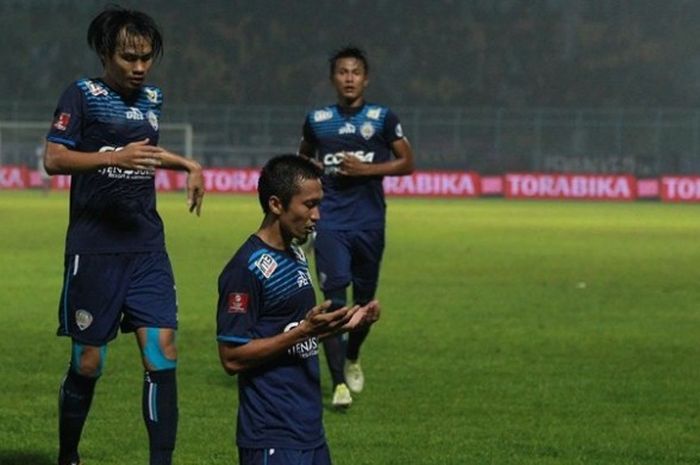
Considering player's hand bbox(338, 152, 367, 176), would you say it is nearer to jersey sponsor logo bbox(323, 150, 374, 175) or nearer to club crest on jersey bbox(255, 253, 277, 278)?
jersey sponsor logo bbox(323, 150, 374, 175)

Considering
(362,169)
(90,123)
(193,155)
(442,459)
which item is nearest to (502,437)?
(442,459)

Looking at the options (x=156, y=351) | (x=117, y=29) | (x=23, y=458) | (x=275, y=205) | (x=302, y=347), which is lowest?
(x=23, y=458)

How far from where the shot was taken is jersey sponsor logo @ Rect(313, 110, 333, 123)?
11.9 m

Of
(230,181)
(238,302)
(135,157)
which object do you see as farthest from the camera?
(230,181)

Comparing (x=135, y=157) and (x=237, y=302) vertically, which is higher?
(x=135, y=157)

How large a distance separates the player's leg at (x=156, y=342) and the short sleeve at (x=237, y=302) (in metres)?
2.35

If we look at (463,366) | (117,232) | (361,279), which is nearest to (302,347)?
(117,232)

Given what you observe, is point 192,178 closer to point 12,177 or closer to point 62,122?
point 62,122

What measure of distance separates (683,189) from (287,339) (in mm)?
53524

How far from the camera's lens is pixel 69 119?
8102mm

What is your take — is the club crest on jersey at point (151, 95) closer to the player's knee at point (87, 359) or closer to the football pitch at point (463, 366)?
the player's knee at point (87, 359)

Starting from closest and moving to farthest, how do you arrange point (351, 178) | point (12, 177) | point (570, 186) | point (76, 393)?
point (76, 393) < point (351, 178) < point (570, 186) < point (12, 177)

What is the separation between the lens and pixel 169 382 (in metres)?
8.21

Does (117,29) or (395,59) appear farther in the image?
(395,59)
